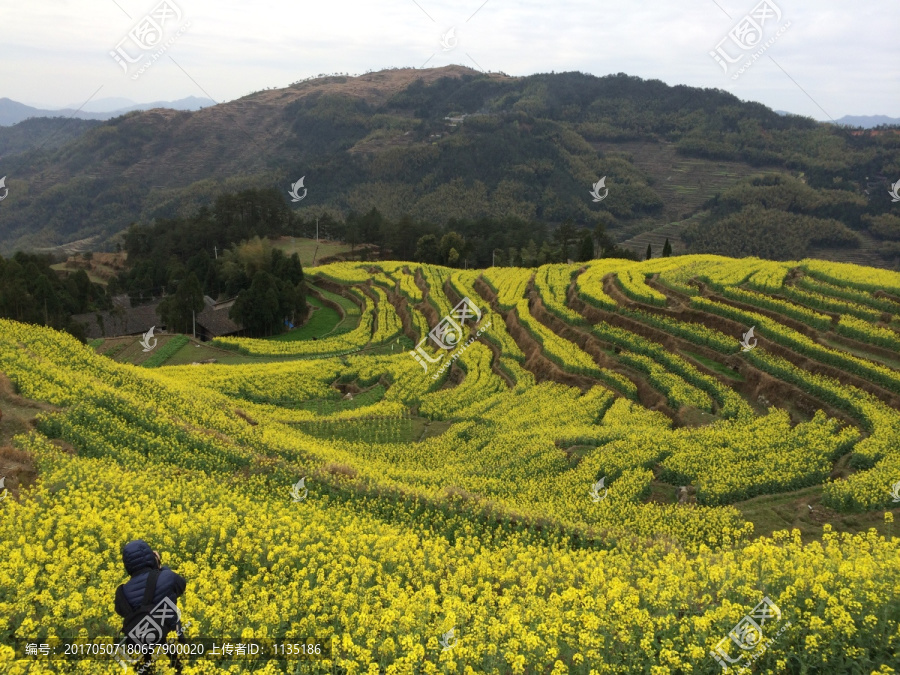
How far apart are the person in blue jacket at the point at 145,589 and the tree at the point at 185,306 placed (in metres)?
38.6

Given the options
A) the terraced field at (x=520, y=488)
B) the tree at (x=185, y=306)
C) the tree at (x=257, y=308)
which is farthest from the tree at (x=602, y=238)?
the tree at (x=185, y=306)

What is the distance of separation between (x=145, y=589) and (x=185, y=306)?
3889 centimetres

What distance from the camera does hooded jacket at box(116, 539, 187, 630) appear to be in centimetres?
593

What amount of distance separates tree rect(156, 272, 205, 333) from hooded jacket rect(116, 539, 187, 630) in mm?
38613

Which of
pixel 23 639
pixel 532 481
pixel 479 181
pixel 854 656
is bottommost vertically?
pixel 532 481

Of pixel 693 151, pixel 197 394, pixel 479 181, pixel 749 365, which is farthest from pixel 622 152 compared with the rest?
pixel 197 394

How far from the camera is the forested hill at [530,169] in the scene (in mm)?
94750

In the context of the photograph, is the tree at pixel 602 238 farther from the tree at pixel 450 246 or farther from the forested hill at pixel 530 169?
the forested hill at pixel 530 169

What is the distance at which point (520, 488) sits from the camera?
52.2 ft

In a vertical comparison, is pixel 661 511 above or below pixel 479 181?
below

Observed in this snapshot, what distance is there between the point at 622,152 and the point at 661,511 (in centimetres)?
13642

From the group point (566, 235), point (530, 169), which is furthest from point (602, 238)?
point (530, 169)

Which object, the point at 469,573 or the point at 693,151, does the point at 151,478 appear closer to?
the point at 469,573

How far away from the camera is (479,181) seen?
119 metres
